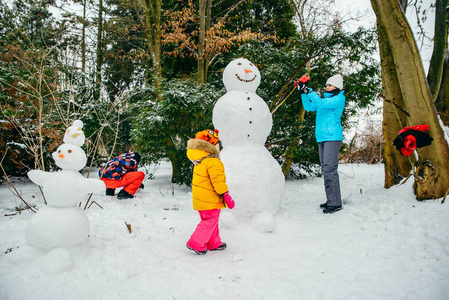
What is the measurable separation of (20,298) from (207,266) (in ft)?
4.25

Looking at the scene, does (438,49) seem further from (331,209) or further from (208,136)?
(208,136)

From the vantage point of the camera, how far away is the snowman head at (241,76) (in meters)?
3.54

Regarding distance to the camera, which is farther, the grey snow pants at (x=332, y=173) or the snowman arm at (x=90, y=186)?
the grey snow pants at (x=332, y=173)

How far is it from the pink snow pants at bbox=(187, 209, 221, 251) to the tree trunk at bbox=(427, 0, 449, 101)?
372cm

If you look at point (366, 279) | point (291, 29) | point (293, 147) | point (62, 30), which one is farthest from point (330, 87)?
point (62, 30)

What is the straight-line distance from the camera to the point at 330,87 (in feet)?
12.0

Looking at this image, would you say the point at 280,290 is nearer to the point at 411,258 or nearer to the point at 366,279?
the point at 366,279

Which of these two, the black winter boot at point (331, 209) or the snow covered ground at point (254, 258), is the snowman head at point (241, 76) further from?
the black winter boot at point (331, 209)

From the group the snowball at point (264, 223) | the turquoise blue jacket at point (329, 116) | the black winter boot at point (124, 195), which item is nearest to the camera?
the snowball at point (264, 223)

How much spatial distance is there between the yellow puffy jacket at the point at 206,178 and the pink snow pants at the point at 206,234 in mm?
90

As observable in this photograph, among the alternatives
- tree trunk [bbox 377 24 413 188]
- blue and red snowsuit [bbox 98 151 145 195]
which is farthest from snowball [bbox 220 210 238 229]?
tree trunk [bbox 377 24 413 188]

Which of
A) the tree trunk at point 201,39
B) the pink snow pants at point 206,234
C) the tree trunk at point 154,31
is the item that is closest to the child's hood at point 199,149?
the pink snow pants at point 206,234

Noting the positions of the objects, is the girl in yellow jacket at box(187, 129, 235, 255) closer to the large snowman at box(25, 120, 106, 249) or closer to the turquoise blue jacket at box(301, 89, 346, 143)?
the large snowman at box(25, 120, 106, 249)

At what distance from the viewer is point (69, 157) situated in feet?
7.38
